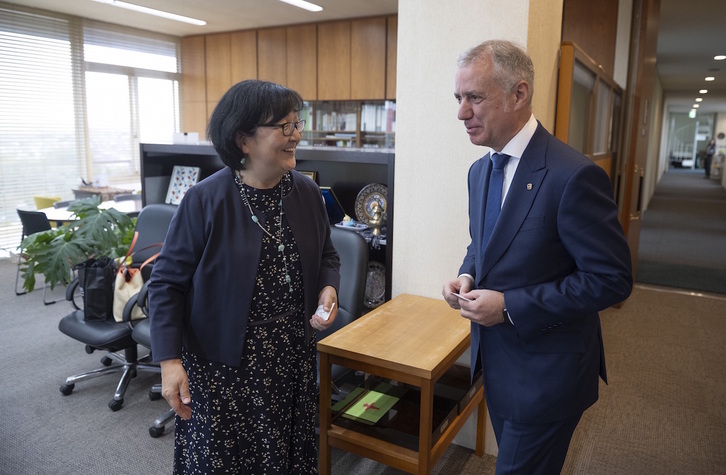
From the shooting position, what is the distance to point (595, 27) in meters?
4.61

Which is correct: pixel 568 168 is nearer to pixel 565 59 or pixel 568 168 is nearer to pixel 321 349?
pixel 321 349

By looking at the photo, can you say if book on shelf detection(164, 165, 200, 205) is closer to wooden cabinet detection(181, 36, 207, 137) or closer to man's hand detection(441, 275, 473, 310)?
man's hand detection(441, 275, 473, 310)

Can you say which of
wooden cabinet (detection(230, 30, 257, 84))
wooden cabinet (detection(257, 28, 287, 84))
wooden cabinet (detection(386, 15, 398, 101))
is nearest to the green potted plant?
wooden cabinet (detection(386, 15, 398, 101))

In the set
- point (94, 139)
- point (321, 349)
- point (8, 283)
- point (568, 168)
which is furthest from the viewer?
point (94, 139)

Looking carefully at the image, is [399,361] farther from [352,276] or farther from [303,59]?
[303,59]

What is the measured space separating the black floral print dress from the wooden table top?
0.34 meters

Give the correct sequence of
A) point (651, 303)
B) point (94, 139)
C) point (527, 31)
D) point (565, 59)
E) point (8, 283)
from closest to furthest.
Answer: point (527, 31), point (565, 59), point (651, 303), point (8, 283), point (94, 139)

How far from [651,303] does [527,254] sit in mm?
4362

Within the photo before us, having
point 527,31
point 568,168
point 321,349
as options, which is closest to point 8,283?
point 321,349

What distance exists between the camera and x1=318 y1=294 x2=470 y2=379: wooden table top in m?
1.93

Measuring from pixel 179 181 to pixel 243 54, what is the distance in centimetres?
492

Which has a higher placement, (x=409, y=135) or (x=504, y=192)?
(x=409, y=135)

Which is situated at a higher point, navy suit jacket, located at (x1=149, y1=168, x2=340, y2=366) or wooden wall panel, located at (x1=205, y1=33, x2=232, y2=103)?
wooden wall panel, located at (x1=205, y1=33, x2=232, y2=103)

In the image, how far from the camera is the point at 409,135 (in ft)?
→ 8.46
